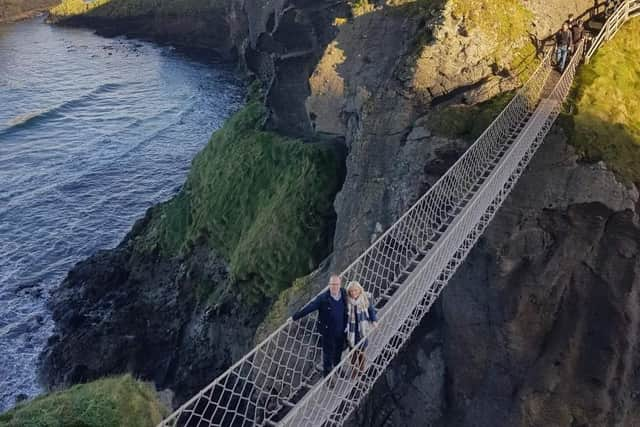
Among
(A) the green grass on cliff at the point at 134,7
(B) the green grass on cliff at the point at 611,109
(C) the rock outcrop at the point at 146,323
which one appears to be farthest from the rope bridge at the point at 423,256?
(A) the green grass on cliff at the point at 134,7

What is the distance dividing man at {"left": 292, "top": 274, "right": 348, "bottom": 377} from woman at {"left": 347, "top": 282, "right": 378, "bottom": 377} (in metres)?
0.09

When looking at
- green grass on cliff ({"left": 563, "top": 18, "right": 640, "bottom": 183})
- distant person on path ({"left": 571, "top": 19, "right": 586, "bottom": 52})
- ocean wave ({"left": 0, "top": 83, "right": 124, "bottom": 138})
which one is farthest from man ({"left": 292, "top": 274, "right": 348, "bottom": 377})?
ocean wave ({"left": 0, "top": 83, "right": 124, "bottom": 138})

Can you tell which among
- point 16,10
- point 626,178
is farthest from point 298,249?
point 16,10

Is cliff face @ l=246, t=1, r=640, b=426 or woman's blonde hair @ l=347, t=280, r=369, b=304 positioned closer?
woman's blonde hair @ l=347, t=280, r=369, b=304

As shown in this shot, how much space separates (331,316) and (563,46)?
7131 mm

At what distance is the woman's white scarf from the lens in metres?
5.89

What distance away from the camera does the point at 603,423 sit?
342 inches

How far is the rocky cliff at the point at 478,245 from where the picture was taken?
866cm

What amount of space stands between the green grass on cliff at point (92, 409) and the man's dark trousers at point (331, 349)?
70.2 inches

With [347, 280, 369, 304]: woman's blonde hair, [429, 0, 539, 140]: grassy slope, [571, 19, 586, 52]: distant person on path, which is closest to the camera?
[347, 280, 369, 304]: woman's blonde hair

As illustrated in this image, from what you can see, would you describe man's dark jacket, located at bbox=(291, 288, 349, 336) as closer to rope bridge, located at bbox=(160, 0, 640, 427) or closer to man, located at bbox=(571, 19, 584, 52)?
rope bridge, located at bbox=(160, 0, 640, 427)

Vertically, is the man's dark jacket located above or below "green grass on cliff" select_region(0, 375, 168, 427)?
above

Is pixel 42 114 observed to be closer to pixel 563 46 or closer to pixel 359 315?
pixel 563 46

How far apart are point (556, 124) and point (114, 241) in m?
14.9
